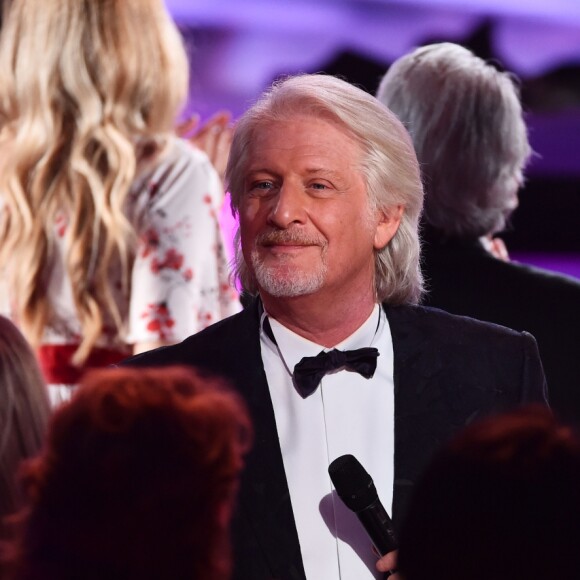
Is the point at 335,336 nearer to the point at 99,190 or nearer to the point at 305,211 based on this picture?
the point at 305,211

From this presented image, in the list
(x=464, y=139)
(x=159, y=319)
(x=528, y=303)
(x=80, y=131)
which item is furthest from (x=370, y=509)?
(x=80, y=131)

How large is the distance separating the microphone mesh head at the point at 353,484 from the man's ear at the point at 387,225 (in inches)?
29.1

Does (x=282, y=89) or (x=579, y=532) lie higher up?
(x=579, y=532)

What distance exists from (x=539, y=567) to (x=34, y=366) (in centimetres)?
92

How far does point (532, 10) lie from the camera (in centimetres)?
506

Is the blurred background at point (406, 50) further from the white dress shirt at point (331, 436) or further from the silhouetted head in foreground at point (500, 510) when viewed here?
the silhouetted head in foreground at point (500, 510)

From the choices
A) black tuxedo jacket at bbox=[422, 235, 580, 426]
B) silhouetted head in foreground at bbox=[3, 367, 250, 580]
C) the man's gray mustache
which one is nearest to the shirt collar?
the man's gray mustache

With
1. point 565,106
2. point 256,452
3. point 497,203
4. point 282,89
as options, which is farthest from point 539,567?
point 565,106

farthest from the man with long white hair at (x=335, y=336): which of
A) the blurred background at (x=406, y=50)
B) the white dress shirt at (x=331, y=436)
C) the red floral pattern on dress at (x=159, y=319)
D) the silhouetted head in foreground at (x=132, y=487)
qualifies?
the blurred background at (x=406, y=50)

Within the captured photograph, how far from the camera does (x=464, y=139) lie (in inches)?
119

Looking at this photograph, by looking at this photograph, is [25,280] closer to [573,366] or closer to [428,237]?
[428,237]

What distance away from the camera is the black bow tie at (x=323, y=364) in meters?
2.24

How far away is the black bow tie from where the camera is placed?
7.36 feet

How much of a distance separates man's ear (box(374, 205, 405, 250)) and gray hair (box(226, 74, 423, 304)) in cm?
1
